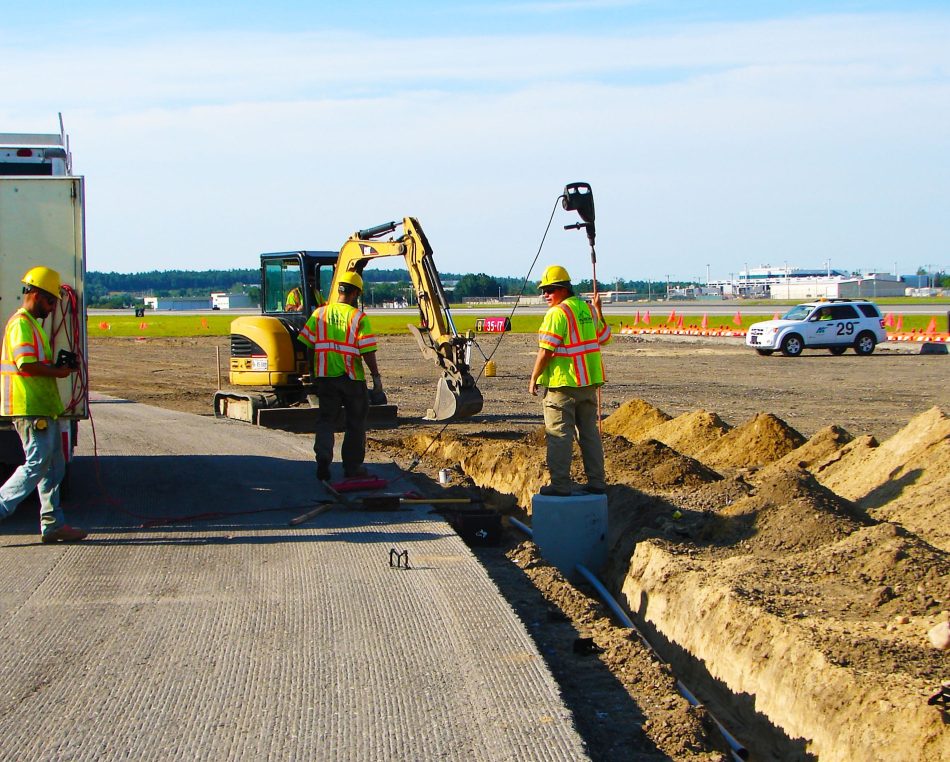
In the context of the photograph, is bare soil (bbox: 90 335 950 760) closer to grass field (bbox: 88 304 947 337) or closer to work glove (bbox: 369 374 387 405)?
work glove (bbox: 369 374 387 405)

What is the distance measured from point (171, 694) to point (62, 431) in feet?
14.3

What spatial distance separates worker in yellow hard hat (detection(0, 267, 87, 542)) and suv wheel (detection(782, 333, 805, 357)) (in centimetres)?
2750

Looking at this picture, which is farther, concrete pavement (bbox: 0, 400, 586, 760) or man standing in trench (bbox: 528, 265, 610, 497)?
man standing in trench (bbox: 528, 265, 610, 497)

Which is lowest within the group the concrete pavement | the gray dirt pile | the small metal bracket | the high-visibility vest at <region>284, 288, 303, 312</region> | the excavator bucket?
the gray dirt pile

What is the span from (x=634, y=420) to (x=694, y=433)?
6.05 ft

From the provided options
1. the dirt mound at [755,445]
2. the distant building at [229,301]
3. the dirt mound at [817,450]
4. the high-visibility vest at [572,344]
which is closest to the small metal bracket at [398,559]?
the high-visibility vest at [572,344]

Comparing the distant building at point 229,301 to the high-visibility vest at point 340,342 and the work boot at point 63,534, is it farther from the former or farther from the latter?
the work boot at point 63,534

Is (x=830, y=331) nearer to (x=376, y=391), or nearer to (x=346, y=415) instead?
(x=376, y=391)

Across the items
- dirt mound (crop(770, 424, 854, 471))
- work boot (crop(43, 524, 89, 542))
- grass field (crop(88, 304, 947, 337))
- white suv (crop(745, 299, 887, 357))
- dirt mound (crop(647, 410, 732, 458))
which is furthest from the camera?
grass field (crop(88, 304, 947, 337))

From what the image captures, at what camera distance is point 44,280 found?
8094 millimetres

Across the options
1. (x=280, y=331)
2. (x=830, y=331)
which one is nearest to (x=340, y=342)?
(x=280, y=331)

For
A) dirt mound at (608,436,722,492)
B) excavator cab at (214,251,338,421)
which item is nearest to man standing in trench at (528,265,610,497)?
dirt mound at (608,436,722,492)

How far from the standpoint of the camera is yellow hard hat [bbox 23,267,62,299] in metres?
8.05

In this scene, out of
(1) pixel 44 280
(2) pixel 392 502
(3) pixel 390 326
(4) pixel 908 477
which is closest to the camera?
(1) pixel 44 280
